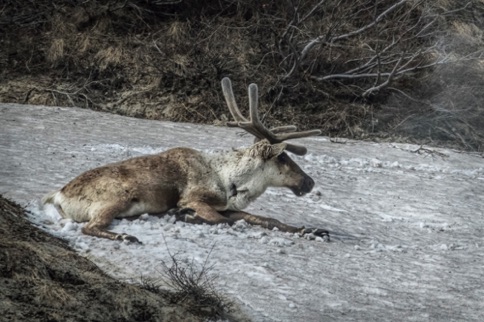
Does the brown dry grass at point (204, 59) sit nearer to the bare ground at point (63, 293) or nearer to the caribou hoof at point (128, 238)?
the caribou hoof at point (128, 238)

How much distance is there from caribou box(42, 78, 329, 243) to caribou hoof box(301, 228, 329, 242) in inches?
0.5

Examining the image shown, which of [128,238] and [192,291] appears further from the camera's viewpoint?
→ [128,238]

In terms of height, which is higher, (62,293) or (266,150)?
(266,150)

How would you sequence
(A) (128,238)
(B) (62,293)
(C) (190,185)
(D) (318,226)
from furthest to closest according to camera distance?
(D) (318,226)
(C) (190,185)
(A) (128,238)
(B) (62,293)

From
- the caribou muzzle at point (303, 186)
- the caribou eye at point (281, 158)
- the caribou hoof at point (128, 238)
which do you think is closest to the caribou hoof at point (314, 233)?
the caribou muzzle at point (303, 186)

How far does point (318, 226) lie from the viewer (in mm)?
10172

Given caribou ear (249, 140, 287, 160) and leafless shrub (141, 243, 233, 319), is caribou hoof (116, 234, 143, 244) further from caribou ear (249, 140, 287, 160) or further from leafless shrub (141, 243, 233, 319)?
caribou ear (249, 140, 287, 160)

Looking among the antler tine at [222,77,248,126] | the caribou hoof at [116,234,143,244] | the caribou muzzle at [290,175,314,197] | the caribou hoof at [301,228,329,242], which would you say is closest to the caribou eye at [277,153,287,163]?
the caribou muzzle at [290,175,314,197]

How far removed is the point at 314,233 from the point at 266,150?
1.10 meters

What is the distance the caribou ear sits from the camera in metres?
9.91

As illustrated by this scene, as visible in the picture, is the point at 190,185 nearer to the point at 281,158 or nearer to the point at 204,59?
the point at 281,158

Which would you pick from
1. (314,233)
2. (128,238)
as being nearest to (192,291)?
(128,238)

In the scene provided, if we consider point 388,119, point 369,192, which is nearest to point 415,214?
point 369,192

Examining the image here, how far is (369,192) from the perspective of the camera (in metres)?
12.6
